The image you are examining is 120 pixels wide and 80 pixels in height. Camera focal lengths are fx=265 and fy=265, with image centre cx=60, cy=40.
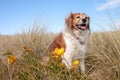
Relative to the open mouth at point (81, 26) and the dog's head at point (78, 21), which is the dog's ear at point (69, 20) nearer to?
the dog's head at point (78, 21)

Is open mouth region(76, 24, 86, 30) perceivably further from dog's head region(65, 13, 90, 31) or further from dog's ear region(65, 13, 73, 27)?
dog's ear region(65, 13, 73, 27)

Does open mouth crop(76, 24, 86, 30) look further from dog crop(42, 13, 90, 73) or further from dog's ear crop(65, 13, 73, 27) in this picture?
dog's ear crop(65, 13, 73, 27)

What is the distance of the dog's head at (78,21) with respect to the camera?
546 centimetres

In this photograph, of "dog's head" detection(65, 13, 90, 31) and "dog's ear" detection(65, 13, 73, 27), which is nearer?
"dog's head" detection(65, 13, 90, 31)

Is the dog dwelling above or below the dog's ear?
below

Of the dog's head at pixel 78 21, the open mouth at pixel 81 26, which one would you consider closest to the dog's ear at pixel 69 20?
the dog's head at pixel 78 21

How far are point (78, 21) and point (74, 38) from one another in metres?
0.44

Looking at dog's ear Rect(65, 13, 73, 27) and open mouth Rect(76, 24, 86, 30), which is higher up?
dog's ear Rect(65, 13, 73, 27)

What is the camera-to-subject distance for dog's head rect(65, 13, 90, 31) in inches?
215

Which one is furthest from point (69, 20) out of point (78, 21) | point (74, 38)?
point (74, 38)

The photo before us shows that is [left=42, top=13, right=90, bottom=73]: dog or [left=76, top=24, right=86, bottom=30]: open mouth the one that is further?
[left=76, top=24, right=86, bottom=30]: open mouth


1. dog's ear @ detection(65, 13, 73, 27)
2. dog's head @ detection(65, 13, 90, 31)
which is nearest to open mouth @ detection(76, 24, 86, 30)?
dog's head @ detection(65, 13, 90, 31)

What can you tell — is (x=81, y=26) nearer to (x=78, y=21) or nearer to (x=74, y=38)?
(x=78, y=21)

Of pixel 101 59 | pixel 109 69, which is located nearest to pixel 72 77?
pixel 109 69
